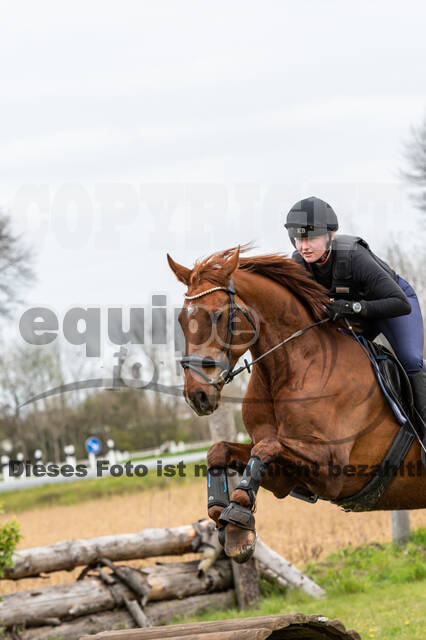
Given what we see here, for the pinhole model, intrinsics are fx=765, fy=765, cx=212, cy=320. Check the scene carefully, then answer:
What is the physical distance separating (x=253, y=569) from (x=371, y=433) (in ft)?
14.9

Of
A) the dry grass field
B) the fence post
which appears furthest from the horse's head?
the fence post

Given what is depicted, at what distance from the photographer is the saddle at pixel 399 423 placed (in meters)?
4.89

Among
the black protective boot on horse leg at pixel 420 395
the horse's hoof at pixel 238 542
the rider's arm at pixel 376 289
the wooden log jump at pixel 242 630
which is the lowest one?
the wooden log jump at pixel 242 630

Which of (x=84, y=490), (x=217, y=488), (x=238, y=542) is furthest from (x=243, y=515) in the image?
(x=84, y=490)

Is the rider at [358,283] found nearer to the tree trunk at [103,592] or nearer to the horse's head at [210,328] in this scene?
the horse's head at [210,328]

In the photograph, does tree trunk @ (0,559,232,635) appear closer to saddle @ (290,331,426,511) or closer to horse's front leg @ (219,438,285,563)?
saddle @ (290,331,426,511)

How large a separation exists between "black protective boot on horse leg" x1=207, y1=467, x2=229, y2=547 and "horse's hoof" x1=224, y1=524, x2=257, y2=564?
0.26m

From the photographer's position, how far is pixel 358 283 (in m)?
4.98

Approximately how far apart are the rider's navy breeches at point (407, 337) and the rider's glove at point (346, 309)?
1.35 ft

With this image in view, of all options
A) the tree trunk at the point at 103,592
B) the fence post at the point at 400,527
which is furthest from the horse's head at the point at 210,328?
the fence post at the point at 400,527

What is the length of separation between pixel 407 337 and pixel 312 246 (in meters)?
0.90

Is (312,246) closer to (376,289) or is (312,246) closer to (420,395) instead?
(376,289)

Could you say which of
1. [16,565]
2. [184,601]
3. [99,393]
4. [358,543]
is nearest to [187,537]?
[184,601]

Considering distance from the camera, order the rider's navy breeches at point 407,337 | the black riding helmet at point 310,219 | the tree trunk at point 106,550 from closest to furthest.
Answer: the black riding helmet at point 310,219 → the rider's navy breeches at point 407,337 → the tree trunk at point 106,550
